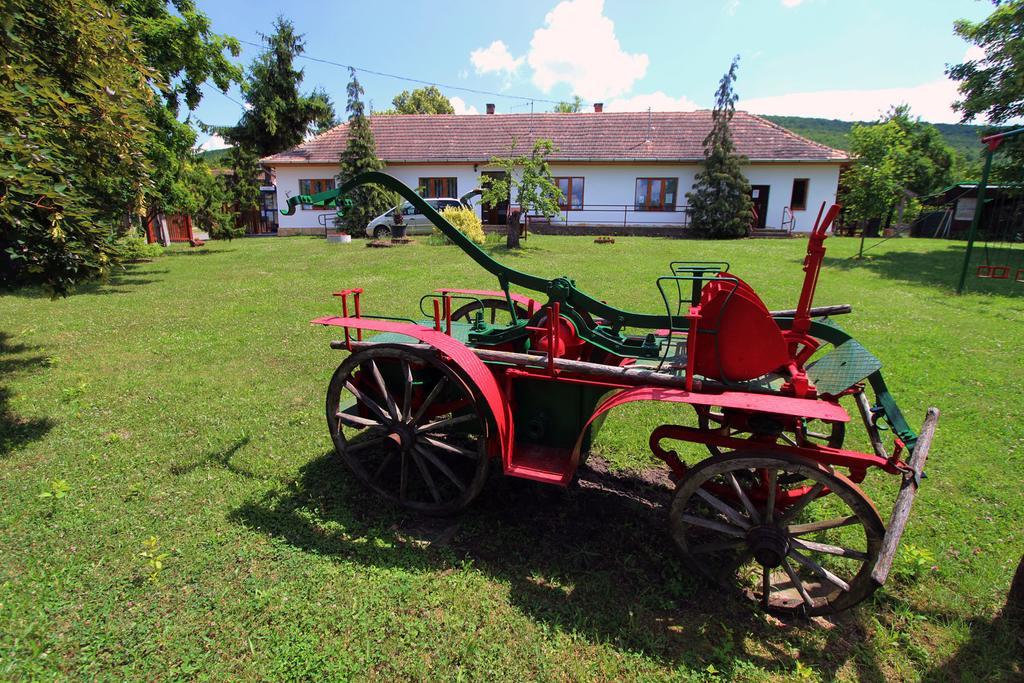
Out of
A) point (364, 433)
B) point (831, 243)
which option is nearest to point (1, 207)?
point (364, 433)

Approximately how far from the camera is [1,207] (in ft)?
13.4

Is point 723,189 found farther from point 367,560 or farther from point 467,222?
point 367,560

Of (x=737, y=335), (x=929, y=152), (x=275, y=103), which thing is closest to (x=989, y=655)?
(x=737, y=335)

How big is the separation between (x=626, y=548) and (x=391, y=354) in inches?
80.4

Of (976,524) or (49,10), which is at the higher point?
(49,10)

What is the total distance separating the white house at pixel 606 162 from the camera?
24.3m

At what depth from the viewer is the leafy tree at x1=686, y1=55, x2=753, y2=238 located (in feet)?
72.8

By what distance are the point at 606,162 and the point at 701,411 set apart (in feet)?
77.5

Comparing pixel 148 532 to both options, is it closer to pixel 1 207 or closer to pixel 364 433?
pixel 364 433

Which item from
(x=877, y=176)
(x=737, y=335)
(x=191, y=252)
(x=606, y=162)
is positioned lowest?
(x=191, y=252)

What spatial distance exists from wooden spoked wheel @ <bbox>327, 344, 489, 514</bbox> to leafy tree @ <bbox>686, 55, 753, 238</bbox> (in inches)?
824

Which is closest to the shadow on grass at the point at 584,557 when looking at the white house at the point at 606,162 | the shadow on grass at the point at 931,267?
the shadow on grass at the point at 931,267

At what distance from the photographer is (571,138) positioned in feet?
87.0

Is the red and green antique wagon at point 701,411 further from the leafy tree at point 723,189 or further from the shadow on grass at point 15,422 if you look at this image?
the leafy tree at point 723,189
